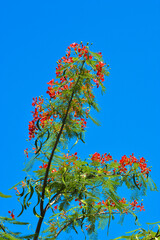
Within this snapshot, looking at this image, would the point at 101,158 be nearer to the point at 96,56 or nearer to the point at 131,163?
the point at 131,163

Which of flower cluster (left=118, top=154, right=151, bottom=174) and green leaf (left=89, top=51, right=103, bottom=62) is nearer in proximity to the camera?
green leaf (left=89, top=51, right=103, bottom=62)

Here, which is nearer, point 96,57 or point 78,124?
point 96,57

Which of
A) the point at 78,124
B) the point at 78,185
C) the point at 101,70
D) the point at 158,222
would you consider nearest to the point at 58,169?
the point at 78,185

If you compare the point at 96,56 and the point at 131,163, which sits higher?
the point at 96,56

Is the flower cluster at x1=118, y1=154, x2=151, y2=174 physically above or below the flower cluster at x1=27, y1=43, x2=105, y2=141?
below

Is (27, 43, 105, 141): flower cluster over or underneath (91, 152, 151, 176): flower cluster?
over

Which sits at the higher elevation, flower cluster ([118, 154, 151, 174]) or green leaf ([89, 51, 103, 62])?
green leaf ([89, 51, 103, 62])

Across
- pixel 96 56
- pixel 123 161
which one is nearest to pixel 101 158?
pixel 123 161

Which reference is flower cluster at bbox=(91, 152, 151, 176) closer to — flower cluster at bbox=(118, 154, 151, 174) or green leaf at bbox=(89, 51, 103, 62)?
flower cluster at bbox=(118, 154, 151, 174)

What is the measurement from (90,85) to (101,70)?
0.34 m

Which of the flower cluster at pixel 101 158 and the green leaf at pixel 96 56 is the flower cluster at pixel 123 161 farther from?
the green leaf at pixel 96 56

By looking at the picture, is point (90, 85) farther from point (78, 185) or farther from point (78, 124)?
point (78, 185)

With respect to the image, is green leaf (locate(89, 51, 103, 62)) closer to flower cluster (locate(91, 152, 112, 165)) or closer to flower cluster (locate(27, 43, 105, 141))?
flower cluster (locate(27, 43, 105, 141))

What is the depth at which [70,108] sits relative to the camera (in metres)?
5.75
